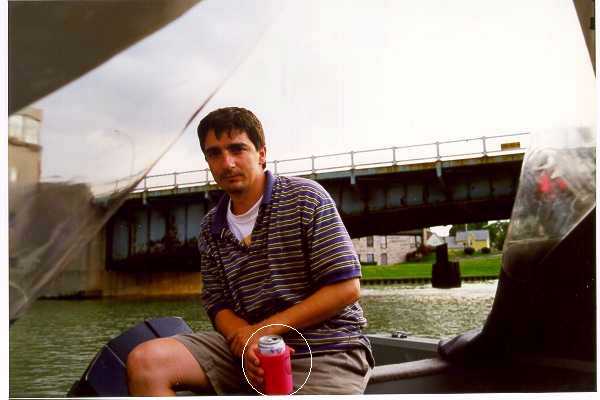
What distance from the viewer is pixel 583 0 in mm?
1855

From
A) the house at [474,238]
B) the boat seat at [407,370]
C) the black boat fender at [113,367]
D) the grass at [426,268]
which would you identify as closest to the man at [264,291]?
the black boat fender at [113,367]

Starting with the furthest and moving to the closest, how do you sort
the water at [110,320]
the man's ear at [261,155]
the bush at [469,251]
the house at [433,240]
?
the house at [433,240] → the bush at [469,251] → the water at [110,320] → the man's ear at [261,155]

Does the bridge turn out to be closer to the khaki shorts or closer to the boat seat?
the boat seat

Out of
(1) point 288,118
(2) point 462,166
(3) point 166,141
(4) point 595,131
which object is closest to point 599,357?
(4) point 595,131

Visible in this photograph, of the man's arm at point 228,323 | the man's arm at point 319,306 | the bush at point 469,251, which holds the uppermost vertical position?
the bush at point 469,251

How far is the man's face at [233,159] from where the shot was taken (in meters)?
1.47

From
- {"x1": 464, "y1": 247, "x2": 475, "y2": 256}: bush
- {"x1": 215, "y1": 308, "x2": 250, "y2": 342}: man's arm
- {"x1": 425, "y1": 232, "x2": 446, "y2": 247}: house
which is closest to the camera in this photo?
{"x1": 215, "y1": 308, "x2": 250, "y2": 342}: man's arm

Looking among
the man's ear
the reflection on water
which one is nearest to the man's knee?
the man's ear

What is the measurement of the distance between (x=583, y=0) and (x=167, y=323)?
1.78 meters

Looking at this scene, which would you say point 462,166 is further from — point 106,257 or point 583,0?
point 106,257

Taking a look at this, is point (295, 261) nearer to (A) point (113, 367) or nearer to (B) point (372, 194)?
(A) point (113, 367)

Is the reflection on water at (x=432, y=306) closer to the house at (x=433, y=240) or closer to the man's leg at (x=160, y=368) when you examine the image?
the house at (x=433, y=240)

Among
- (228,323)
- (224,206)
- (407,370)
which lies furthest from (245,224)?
(407,370)

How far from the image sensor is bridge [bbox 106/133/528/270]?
86.2 inches
